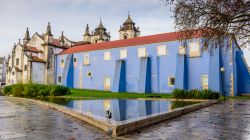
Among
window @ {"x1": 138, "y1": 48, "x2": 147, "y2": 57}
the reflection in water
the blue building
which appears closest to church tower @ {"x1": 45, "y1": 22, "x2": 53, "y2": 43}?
the blue building

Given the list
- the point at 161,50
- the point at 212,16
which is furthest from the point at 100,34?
the point at 212,16

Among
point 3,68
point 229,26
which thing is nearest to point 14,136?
point 229,26

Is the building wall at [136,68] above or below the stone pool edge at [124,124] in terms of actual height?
above

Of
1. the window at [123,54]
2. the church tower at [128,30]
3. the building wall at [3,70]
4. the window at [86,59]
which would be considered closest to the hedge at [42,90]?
the window at [123,54]

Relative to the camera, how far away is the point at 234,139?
717 centimetres

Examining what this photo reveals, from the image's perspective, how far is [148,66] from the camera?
35844mm

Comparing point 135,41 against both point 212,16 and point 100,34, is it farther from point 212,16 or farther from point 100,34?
point 100,34

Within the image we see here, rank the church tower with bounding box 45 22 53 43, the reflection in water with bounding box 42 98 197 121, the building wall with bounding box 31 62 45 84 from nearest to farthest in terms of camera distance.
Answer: the reflection in water with bounding box 42 98 197 121
the building wall with bounding box 31 62 45 84
the church tower with bounding box 45 22 53 43

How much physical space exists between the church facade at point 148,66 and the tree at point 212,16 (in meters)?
15.7

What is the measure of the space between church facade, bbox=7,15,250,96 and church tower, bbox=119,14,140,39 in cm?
1995

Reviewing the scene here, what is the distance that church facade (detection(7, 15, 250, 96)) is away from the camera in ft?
99.6

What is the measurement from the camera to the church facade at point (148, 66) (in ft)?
99.6

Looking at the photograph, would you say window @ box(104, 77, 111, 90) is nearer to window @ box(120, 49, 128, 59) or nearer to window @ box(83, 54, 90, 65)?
window @ box(120, 49, 128, 59)

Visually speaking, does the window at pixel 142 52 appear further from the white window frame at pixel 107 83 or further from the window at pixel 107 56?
the white window frame at pixel 107 83
